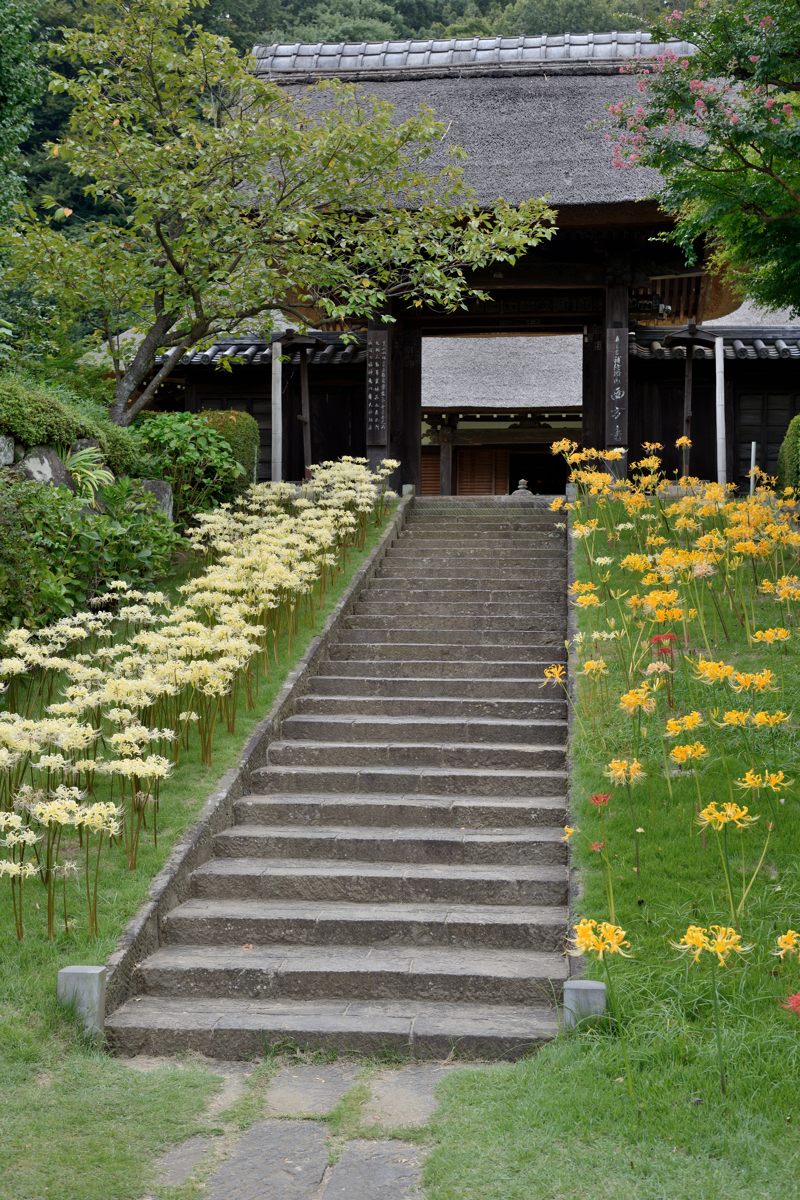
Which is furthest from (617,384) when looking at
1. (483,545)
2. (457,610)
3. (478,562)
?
(457,610)

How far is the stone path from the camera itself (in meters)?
3.82

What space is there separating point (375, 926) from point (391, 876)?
0.44 meters

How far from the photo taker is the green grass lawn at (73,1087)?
12.8 ft

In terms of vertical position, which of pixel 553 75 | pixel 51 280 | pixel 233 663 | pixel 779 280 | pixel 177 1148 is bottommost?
pixel 177 1148

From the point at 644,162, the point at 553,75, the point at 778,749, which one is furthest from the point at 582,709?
the point at 553,75

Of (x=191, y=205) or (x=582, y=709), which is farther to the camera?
(x=191, y=205)

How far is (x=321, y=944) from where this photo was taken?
582cm

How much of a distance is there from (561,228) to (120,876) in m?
11.2

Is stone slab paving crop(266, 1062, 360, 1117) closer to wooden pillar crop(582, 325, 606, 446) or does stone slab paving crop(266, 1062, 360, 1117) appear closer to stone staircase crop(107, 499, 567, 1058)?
stone staircase crop(107, 499, 567, 1058)

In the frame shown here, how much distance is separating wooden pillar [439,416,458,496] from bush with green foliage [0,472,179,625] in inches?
516

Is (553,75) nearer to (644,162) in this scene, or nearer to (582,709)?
(644,162)

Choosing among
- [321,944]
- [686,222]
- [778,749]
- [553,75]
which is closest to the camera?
[321,944]

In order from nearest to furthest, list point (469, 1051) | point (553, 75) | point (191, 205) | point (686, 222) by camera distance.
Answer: point (469, 1051) < point (686, 222) < point (191, 205) < point (553, 75)

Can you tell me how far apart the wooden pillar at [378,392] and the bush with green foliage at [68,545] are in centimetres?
467
